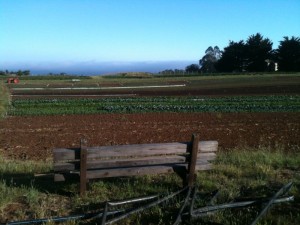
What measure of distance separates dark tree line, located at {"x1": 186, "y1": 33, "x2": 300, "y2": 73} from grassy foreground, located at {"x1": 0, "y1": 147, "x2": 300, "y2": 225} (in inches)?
2844

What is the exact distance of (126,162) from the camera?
6.66 meters

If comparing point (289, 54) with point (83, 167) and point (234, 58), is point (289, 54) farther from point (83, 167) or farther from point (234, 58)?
point (83, 167)

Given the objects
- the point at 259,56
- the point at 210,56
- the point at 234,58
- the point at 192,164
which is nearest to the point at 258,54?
the point at 259,56

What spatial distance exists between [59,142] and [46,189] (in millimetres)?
9875

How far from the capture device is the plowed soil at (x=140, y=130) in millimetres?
15820

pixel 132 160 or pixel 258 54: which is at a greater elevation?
pixel 258 54

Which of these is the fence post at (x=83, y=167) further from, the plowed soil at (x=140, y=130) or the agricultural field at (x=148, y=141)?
the plowed soil at (x=140, y=130)

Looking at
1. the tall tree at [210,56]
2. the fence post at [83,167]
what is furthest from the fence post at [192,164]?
the tall tree at [210,56]

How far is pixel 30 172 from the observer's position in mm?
8852

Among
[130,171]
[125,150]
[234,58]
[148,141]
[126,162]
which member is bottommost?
[148,141]

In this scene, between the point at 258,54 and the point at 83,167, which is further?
the point at 258,54

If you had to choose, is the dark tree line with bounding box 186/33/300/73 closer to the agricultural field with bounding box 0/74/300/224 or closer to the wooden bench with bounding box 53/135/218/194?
the agricultural field with bounding box 0/74/300/224

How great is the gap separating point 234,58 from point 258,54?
499 centimetres

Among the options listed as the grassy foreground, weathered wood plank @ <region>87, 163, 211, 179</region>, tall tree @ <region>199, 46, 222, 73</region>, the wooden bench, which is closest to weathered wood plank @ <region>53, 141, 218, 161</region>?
the wooden bench
